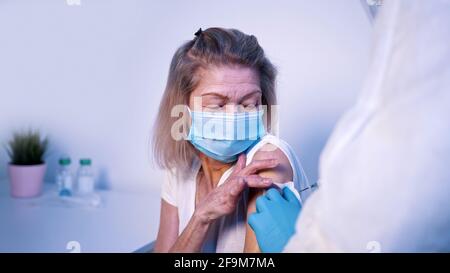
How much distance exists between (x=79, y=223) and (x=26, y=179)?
0.68 ft

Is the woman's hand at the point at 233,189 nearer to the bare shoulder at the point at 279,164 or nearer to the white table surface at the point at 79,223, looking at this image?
the bare shoulder at the point at 279,164

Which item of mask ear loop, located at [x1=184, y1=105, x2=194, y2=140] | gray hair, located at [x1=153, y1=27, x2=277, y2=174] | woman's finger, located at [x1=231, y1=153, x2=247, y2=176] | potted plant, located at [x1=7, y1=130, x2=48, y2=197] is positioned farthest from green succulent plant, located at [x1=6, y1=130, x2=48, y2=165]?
woman's finger, located at [x1=231, y1=153, x2=247, y2=176]

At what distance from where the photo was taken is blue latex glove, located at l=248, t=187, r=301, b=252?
0.67 m

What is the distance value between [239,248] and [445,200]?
1.71ft

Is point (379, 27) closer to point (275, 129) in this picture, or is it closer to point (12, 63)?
point (275, 129)

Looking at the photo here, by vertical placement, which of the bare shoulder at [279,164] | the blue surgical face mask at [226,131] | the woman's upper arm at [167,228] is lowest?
the woman's upper arm at [167,228]

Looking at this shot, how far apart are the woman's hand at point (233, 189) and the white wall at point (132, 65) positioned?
0.24m

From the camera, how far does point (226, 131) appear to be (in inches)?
35.1

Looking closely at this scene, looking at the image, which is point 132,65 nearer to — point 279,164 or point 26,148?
point 26,148

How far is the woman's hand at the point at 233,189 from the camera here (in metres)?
0.79

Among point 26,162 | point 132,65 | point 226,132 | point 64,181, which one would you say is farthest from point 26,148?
point 226,132

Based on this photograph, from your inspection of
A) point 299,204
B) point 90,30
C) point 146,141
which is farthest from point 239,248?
point 90,30

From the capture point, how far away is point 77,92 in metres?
1.25

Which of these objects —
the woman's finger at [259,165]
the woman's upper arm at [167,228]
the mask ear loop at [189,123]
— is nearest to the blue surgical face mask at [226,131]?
the mask ear loop at [189,123]
